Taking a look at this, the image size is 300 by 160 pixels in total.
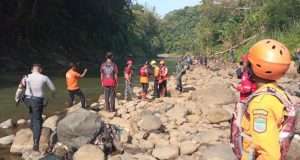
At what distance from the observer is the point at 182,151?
8.02m

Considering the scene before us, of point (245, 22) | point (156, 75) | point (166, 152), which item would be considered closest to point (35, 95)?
point (166, 152)

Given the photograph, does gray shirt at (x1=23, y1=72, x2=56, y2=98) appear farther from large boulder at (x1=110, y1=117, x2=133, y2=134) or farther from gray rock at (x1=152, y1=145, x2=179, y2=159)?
gray rock at (x1=152, y1=145, x2=179, y2=159)

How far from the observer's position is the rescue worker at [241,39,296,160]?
227cm

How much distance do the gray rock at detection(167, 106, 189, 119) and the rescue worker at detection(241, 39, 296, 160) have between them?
29.7ft

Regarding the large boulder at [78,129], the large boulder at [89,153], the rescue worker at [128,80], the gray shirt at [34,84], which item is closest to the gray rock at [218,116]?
the large boulder at [78,129]

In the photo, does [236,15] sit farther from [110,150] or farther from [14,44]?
[110,150]

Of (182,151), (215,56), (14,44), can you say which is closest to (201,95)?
(182,151)

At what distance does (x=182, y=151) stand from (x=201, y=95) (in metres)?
6.05

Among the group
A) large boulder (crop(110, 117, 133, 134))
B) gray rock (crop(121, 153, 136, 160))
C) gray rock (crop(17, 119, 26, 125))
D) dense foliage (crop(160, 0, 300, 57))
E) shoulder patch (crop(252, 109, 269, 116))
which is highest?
dense foliage (crop(160, 0, 300, 57))

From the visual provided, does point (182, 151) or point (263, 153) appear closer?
point (263, 153)

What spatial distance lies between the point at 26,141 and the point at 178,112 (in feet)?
16.1

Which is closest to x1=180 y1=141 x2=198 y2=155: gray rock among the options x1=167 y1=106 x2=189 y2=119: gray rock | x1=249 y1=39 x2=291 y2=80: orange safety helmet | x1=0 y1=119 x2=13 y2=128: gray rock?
x1=167 y1=106 x2=189 y2=119: gray rock

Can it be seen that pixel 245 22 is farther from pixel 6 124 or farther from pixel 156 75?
pixel 6 124

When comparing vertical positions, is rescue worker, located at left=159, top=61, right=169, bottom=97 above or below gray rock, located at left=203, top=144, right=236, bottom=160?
above
